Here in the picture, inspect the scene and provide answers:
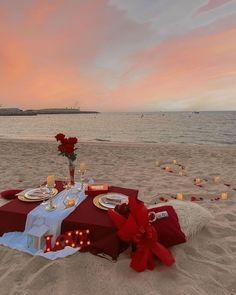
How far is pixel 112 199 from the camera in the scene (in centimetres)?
299

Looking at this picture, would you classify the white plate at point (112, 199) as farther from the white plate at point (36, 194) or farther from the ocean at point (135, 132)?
the ocean at point (135, 132)

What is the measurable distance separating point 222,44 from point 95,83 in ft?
68.4

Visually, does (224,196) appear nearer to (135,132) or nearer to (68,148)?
(68,148)

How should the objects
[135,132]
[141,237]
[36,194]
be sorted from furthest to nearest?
[135,132] → [36,194] → [141,237]

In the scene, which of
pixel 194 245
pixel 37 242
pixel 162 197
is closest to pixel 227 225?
pixel 194 245

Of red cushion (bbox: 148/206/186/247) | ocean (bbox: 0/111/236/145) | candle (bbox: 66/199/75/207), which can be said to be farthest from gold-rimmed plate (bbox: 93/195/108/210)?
ocean (bbox: 0/111/236/145)

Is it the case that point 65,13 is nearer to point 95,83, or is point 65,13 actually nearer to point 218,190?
point 218,190

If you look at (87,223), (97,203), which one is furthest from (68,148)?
(87,223)

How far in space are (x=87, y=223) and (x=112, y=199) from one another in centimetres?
55

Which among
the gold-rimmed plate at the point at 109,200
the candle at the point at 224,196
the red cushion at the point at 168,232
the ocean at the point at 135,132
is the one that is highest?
the gold-rimmed plate at the point at 109,200

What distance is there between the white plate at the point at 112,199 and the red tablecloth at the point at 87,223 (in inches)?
4.5

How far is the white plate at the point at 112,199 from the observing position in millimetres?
2854

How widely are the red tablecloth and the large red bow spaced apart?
0.17m

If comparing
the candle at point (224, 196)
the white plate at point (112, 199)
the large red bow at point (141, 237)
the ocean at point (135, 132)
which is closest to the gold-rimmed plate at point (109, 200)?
the white plate at point (112, 199)
